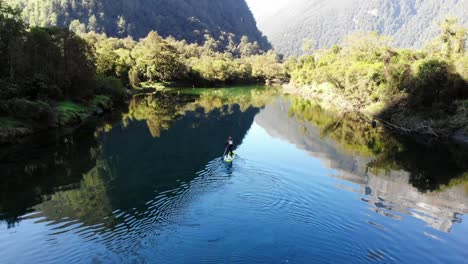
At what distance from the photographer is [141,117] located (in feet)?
223

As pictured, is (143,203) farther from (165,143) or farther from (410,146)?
(410,146)

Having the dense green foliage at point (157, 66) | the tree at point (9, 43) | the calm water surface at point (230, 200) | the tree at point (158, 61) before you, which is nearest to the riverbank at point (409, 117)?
the calm water surface at point (230, 200)

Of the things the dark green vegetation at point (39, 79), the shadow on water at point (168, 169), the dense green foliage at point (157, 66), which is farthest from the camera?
the dense green foliage at point (157, 66)

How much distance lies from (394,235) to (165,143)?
103ft

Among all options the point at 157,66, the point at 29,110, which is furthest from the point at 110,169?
the point at 157,66

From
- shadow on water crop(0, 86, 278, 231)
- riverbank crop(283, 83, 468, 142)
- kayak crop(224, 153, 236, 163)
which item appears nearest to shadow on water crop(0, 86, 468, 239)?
shadow on water crop(0, 86, 278, 231)

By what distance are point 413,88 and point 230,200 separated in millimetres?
46106

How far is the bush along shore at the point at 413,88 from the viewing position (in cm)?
5462

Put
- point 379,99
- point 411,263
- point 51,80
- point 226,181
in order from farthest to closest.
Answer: point 379,99 → point 51,80 → point 226,181 → point 411,263

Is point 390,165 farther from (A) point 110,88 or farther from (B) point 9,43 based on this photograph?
(A) point 110,88

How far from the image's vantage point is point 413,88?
194ft

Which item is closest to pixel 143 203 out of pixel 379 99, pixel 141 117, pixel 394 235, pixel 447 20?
pixel 394 235

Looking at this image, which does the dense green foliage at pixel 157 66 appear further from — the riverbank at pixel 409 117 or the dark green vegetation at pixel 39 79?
the riverbank at pixel 409 117

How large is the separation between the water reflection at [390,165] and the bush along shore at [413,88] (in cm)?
473
